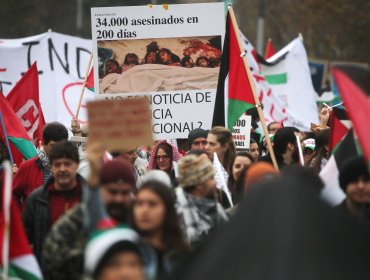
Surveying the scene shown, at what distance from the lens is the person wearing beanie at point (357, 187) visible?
316 inches

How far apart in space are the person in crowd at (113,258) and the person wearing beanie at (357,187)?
2.18 metres

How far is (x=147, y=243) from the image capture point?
6582 mm

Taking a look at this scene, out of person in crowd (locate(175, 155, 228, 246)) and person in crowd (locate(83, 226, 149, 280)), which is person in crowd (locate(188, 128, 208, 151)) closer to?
person in crowd (locate(175, 155, 228, 246))

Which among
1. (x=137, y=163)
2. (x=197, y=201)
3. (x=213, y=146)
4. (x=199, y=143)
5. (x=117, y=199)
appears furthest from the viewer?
(x=199, y=143)

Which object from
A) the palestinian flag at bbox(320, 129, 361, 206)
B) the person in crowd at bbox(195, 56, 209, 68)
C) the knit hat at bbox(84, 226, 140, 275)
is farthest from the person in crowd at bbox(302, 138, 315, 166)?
the knit hat at bbox(84, 226, 140, 275)

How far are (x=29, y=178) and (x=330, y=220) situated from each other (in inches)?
185

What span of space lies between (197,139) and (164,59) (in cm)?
143

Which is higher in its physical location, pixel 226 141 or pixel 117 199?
pixel 226 141

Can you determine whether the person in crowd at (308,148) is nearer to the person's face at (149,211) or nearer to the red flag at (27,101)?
the red flag at (27,101)

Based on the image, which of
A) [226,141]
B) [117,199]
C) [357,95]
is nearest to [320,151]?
[226,141]

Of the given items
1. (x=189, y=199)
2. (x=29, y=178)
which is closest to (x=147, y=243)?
(x=189, y=199)

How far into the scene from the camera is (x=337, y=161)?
29.9ft

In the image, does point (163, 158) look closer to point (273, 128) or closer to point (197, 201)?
point (197, 201)

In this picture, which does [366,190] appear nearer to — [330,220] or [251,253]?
[330,220]
